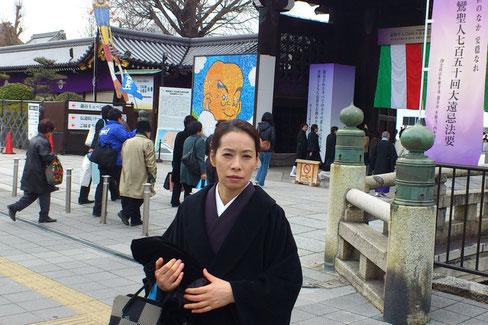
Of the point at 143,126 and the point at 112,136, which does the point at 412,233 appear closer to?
the point at 143,126

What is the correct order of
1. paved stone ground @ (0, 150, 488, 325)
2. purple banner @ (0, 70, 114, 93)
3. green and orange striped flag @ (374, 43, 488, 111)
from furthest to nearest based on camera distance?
purple banner @ (0, 70, 114, 93) < green and orange striped flag @ (374, 43, 488, 111) < paved stone ground @ (0, 150, 488, 325)

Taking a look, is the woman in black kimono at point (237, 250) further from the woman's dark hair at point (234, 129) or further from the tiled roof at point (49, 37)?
the tiled roof at point (49, 37)

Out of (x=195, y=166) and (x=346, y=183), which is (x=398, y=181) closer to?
(x=346, y=183)

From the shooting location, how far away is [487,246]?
7.82m

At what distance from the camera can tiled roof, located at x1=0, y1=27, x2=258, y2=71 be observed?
23.3 meters

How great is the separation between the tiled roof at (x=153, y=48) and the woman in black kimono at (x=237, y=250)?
19.5 meters

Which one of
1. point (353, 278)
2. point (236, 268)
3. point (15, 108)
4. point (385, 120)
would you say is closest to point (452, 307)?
point (353, 278)

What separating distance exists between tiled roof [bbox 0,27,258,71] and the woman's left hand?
64.9 feet

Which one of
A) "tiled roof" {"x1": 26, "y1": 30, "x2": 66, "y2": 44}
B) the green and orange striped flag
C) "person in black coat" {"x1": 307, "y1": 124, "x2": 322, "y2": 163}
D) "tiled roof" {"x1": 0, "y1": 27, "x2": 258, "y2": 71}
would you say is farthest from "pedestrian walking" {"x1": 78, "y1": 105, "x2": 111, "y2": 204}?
"tiled roof" {"x1": 26, "y1": 30, "x2": 66, "y2": 44}

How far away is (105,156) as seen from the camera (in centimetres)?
984

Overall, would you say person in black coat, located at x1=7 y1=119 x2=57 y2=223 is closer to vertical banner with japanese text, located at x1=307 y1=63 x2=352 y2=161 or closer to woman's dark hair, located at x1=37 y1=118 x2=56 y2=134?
woman's dark hair, located at x1=37 y1=118 x2=56 y2=134

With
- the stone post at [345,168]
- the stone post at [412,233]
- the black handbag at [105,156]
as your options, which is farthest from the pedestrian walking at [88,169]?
the stone post at [412,233]

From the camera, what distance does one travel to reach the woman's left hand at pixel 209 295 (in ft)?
7.69

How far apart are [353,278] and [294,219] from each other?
3950mm
